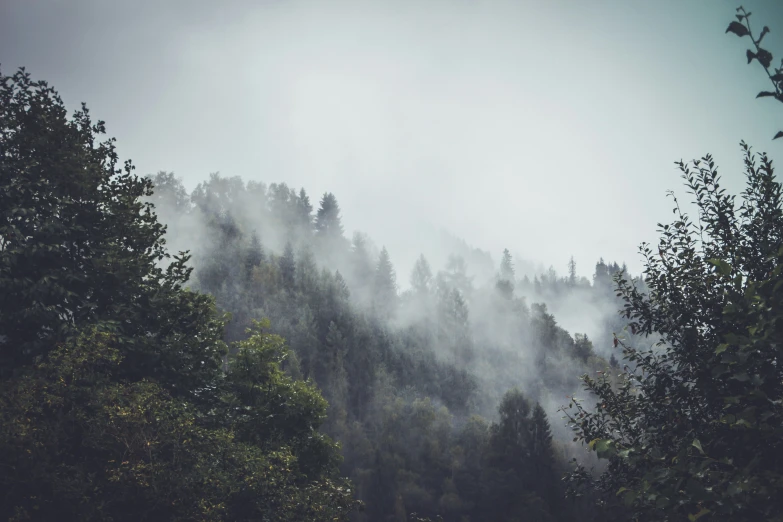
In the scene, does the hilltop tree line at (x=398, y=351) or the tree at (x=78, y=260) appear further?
the hilltop tree line at (x=398, y=351)

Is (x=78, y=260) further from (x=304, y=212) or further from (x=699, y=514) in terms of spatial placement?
(x=304, y=212)

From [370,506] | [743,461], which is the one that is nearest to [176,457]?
[743,461]

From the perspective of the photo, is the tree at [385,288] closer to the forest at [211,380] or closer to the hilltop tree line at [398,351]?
the hilltop tree line at [398,351]

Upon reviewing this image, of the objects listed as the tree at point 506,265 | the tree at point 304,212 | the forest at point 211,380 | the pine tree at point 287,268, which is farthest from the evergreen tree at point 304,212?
the forest at point 211,380

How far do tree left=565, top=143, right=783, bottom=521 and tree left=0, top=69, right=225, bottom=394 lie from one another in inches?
542

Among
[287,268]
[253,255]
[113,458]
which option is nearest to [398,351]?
[287,268]

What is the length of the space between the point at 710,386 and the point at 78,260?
58.8 feet

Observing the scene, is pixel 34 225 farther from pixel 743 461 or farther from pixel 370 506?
pixel 370 506

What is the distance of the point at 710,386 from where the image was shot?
7129 millimetres

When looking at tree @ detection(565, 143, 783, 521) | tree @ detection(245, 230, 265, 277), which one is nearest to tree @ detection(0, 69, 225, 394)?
tree @ detection(565, 143, 783, 521)

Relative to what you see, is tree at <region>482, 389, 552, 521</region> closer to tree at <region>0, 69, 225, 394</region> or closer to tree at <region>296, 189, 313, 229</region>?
tree at <region>0, 69, 225, 394</region>

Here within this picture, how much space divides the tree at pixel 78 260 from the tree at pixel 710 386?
1376cm

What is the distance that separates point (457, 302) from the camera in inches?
5910

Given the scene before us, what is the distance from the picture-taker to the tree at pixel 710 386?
17.3 ft
